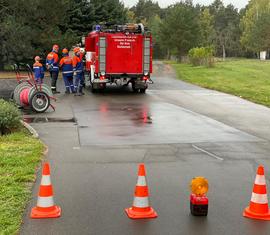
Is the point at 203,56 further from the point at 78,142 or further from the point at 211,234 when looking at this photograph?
the point at 211,234

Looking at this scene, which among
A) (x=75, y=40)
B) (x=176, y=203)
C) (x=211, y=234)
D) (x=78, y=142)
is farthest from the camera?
(x=75, y=40)

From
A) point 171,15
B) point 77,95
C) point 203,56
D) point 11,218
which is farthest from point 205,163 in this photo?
point 171,15

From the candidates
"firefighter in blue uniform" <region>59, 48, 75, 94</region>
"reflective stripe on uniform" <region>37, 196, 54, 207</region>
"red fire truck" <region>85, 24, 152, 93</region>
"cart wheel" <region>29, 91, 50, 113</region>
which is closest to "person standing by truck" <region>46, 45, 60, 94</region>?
"firefighter in blue uniform" <region>59, 48, 75, 94</region>

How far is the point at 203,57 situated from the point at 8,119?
40.6 m

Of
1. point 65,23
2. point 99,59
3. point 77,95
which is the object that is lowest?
point 77,95

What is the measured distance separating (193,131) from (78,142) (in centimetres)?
301

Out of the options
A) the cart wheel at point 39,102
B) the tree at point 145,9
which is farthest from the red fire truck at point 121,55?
the tree at point 145,9

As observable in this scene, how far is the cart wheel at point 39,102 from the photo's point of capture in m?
14.7

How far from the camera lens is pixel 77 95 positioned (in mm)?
20828

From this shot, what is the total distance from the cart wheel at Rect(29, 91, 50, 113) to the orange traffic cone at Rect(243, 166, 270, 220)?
394 inches

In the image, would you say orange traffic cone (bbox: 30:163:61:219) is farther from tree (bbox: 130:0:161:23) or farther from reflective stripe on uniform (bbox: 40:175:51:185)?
tree (bbox: 130:0:161:23)

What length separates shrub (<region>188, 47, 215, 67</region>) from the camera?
4846 centimetres

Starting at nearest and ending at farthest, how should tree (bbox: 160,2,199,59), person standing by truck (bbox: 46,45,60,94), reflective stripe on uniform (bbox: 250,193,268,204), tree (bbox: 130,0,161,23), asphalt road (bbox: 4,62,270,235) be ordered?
asphalt road (bbox: 4,62,270,235) → reflective stripe on uniform (bbox: 250,193,268,204) → person standing by truck (bbox: 46,45,60,94) → tree (bbox: 160,2,199,59) → tree (bbox: 130,0,161,23)

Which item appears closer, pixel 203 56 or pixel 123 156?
pixel 123 156
